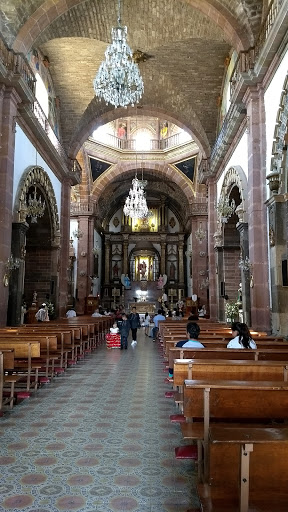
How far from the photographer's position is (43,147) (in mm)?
14742

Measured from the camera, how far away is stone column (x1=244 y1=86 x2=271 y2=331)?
10023 mm

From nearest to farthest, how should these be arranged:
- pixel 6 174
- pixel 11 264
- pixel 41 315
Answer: pixel 6 174
pixel 11 264
pixel 41 315

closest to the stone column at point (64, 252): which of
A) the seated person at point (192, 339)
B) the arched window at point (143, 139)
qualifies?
the arched window at point (143, 139)

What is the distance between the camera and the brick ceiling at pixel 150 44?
37.5 feet

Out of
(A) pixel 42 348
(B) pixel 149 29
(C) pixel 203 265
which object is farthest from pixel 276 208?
(C) pixel 203 265

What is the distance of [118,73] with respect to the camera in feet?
29.2

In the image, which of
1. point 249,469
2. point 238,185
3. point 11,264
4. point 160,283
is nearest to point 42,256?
point 11,264

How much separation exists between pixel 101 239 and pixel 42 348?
2683 centimetres

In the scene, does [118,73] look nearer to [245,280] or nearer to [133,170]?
[245,280]

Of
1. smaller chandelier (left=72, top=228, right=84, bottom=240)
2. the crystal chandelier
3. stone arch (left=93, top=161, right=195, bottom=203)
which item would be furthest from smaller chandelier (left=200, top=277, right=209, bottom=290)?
the crystal chandelier

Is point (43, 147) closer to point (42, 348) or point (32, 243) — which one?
point (32, 243)

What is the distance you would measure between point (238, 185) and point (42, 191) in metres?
6.86

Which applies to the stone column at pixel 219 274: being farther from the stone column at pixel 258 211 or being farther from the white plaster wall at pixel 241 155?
the stone column at pixel 258 211

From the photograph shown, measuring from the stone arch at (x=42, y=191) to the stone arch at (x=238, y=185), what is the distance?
6167 millimetres
